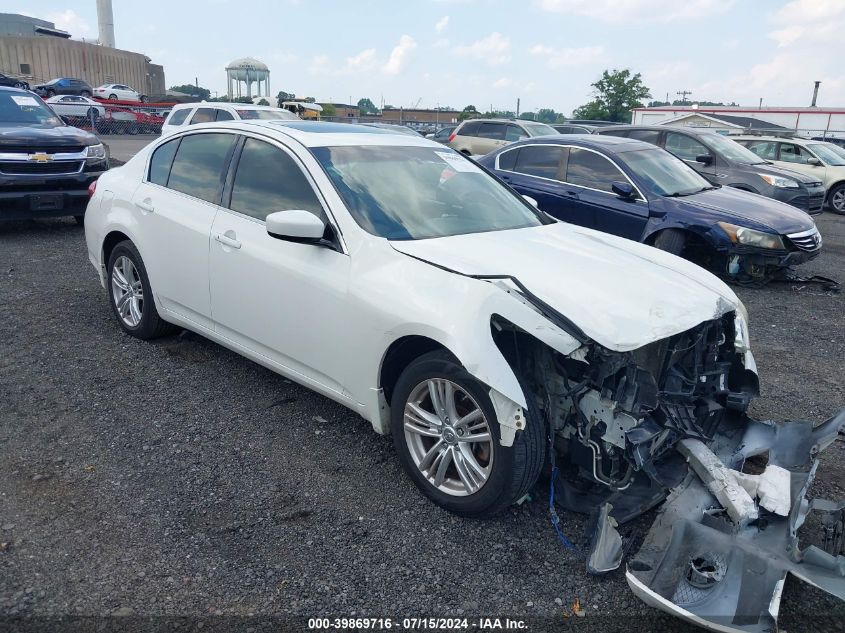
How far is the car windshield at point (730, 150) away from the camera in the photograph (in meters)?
11.9

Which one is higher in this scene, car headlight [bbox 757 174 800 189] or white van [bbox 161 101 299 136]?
white van [bbox 161 101 299 136]

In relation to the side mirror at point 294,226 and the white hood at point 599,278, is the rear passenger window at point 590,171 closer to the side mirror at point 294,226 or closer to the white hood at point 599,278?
the white hood at point 599,278

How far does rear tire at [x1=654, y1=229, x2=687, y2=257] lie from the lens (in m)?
7.66

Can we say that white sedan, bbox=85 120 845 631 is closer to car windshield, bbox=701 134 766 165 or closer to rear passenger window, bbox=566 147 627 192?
rear passenger window, bbox=566 147 627 192

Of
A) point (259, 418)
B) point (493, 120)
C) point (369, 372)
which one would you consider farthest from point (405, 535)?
point (493, 120)

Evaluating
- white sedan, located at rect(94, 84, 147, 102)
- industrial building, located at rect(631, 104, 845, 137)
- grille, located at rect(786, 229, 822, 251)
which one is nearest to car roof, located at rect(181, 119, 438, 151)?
grille, located at rect(786, 229, 822, 251)

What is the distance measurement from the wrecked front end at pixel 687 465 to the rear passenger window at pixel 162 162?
3.07 meters

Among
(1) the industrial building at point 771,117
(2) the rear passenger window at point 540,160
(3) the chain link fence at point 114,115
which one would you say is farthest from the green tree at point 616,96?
(2) the rear passenger window at point 540,160

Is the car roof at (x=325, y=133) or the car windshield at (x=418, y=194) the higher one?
the car roof at (x=325, y=133)

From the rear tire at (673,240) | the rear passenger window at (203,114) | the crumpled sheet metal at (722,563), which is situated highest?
the rear passenger window at (203,114)

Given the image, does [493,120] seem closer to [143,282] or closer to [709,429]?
[143,282]

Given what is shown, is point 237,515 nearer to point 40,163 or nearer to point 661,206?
point 661,206

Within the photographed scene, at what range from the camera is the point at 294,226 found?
11.5 feet

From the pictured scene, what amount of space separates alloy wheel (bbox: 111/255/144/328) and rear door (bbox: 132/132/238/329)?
1.23ft
